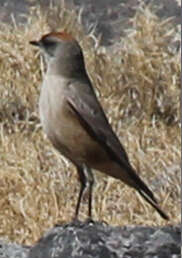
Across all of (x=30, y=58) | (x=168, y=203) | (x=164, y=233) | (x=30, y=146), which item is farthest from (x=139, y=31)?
(x=164, y=233)

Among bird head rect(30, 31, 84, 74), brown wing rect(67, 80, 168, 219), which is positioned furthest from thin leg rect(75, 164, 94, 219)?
bird head rect(30, 31, 84, 74)

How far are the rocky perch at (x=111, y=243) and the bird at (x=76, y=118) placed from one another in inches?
22.0

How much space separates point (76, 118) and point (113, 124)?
8.67ft

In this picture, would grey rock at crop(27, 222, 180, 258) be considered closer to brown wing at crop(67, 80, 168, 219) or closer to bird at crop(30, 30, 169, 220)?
bird at crop(30, 30, 169, 220)

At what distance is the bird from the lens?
6.52m

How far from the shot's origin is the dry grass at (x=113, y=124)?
7.91m

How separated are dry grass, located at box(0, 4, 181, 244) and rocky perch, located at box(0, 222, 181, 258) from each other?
59.7 inches

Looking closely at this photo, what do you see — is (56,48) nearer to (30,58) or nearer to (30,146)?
(30,146)

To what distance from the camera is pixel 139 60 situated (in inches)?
389

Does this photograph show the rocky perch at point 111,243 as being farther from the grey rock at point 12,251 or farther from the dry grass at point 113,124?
the dry grass at point 113,124

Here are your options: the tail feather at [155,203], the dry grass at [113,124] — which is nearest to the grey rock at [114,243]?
the tail feather at [155,203]

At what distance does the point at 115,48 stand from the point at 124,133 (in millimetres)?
1415

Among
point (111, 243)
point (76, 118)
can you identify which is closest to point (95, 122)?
point (76, 118)

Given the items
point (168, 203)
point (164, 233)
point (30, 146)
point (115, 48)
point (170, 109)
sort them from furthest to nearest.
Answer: point (115, 48) < point (170, 109) < point (30, 146) < point (168, 203) < point (164, 233)
